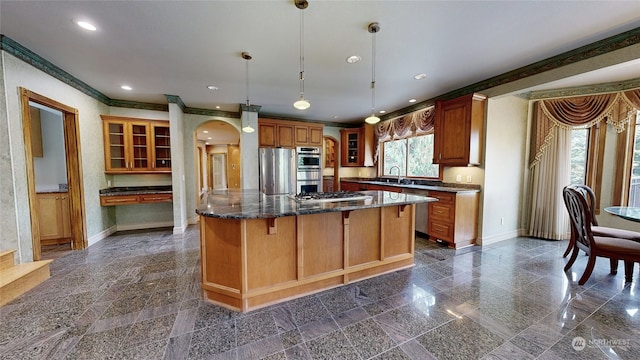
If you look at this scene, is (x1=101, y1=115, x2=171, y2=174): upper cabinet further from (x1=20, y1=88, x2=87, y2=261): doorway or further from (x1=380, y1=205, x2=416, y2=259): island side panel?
(x1=380, y1=205, x2=416, y2=259): island side panel

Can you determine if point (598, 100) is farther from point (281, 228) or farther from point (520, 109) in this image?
point (281, 228)

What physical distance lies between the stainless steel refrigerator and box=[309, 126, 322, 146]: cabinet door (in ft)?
1.89

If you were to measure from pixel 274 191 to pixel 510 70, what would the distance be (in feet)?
14.4

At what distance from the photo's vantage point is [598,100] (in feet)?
11.3

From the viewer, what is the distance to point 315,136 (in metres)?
5.62

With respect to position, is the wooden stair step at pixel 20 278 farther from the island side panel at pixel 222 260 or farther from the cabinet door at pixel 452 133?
the cabinet door at pixel 452 133

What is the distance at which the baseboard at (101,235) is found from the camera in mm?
3785

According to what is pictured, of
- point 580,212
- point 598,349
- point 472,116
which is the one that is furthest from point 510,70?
point 598,349

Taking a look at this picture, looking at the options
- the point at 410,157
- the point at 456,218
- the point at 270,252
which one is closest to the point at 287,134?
the point at 410,157

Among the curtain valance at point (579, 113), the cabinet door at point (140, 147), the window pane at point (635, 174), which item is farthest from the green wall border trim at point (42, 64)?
the window pane at point (635, 174)

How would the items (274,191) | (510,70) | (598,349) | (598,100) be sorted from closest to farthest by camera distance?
1. (598,349)
2. (510,70)
3. (598,100)
4. (274,191)

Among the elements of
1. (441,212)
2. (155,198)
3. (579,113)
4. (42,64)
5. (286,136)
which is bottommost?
(441,212)

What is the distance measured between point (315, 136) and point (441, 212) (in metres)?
3.19

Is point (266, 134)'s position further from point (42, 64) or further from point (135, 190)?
point (42, 64)
